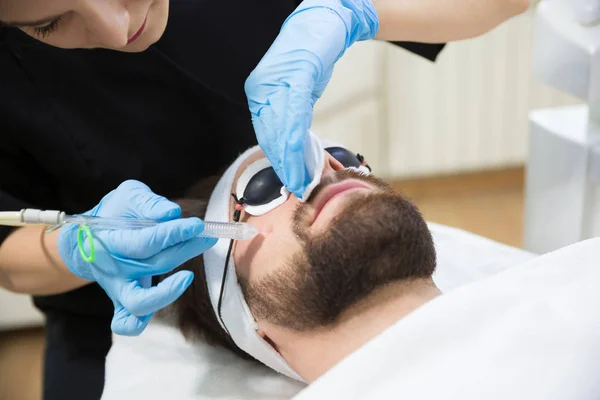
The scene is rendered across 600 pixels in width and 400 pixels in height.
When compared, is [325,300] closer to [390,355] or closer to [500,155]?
[390,355]

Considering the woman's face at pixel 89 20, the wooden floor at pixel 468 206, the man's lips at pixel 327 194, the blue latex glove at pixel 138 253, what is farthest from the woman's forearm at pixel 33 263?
the wooden floor at pixel 468 206

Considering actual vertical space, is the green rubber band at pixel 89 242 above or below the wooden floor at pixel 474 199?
above

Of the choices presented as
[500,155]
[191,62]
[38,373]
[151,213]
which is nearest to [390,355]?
[151,213]

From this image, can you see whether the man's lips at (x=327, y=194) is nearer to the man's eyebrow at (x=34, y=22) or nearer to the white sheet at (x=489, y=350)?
the white sheet at (x=489, y=350)

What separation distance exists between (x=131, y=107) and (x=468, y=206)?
6.71 ft

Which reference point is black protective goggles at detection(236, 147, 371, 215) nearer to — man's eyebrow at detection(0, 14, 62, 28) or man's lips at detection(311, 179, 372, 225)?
man's lips at detection(311, 179, 372, 225)

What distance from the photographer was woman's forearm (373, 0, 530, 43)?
1.33 metres

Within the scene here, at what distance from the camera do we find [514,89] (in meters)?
2.66

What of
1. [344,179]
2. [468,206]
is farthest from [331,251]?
[468,206]

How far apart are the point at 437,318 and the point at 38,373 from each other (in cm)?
197

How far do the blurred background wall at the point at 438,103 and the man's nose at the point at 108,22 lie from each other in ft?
4.94

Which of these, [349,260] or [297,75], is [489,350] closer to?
[349,260]

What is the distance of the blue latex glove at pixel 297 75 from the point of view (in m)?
0.99

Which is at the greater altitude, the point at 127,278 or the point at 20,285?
the point at 127,278
